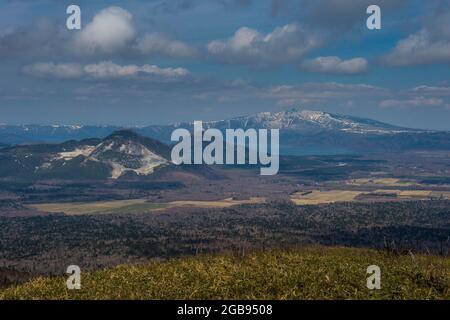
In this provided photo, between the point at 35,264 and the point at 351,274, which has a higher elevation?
the point at 351,274

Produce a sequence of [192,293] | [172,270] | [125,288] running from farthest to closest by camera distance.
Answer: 1. [172,270]
2. [125,288]
3. [192,293]
